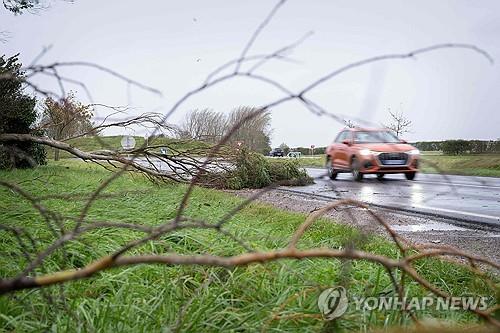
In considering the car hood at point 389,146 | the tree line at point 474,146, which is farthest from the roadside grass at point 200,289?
the tree line at point 474,146

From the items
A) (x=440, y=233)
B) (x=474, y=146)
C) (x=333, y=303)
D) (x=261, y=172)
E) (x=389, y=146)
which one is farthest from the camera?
(x=261, y=172)

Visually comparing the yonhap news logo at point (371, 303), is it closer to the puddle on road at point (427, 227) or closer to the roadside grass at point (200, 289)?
the roadside grass at point (200, 289)

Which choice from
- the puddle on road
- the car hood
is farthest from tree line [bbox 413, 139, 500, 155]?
the puddle on road

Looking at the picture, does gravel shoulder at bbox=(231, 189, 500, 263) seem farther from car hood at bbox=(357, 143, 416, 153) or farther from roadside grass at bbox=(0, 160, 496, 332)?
car hood at bbox=(357, 143, 416, 153)

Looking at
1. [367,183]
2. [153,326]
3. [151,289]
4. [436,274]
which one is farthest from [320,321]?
[367,183]

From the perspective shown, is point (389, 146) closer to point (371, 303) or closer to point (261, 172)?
point (371, 303)

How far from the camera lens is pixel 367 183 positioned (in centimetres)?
1190

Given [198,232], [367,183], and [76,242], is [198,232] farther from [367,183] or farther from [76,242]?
[367,183]

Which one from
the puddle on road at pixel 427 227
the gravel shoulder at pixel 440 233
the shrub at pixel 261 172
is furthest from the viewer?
the shrub at pixel 261 172

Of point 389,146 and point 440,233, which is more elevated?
point 389,146

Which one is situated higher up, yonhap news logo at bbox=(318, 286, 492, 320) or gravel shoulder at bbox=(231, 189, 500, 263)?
yonhap news logo at bbox=(318, 286, 492, 320)

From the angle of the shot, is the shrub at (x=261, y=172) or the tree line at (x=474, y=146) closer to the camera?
the tree line at (x=474, y=146)

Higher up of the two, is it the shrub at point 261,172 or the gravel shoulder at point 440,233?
the shrub at point 261,172

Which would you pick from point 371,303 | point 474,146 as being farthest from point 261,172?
point 474,146
